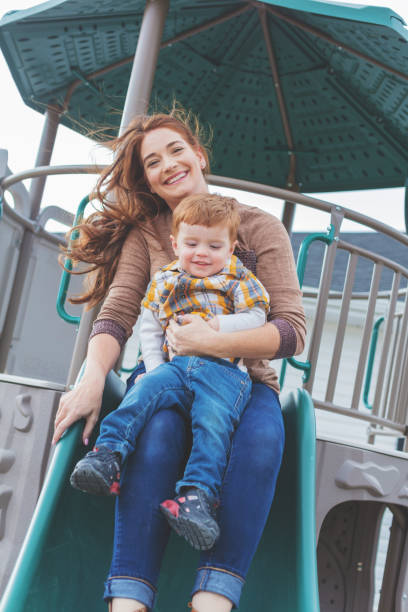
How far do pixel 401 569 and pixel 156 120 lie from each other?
6.14ft

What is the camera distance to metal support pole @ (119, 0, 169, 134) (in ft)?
8.86

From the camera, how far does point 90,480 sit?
1.19m

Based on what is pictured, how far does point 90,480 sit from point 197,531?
24 cm

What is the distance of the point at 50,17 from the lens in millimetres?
3574

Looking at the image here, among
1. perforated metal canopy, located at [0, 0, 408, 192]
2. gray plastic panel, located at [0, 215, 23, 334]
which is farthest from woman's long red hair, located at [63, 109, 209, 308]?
gray plastic panel, located at [0, 215, 23, 334]

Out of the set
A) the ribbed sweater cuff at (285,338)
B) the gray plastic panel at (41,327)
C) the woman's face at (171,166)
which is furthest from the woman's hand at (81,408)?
the gray plastic panel at (41,327)

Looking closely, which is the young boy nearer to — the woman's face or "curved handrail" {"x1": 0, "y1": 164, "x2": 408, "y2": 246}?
the woman's face

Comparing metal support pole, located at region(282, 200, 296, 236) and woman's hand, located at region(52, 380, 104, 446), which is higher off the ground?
metal support pole, located at region(282, 200, 296, 236)

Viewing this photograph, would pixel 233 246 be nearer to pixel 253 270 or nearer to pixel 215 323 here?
pixel 253 270

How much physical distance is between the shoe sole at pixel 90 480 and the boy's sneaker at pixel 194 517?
127 millimetres

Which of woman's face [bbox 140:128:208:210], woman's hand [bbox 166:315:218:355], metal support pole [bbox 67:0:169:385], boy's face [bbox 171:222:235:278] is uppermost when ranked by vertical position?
metal support pole [bbox 67:0:169:385]

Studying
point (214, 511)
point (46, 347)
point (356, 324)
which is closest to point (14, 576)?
point (214, 511)

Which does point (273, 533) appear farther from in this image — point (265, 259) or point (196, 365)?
point (265, 259)

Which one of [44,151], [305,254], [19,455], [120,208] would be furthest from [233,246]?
[44,151]
